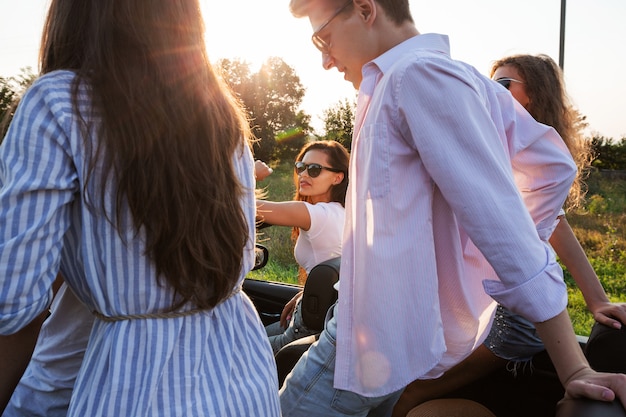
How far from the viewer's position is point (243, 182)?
1.38 meters

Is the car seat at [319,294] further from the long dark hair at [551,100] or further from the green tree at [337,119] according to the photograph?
the green tree at [337,119]

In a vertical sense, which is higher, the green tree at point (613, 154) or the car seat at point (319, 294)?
the green tree at point (613, 154)

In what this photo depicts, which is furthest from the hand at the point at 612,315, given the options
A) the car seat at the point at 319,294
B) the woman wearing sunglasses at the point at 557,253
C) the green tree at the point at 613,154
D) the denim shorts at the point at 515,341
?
the green tree at the point at 613,154

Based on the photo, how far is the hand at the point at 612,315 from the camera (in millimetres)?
1886

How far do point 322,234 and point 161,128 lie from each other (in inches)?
97.4

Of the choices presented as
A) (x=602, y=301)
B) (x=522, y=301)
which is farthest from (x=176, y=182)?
(x=602, y=301)

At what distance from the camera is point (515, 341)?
82.0 inches

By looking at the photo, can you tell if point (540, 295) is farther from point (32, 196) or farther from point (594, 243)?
point (594, 243)

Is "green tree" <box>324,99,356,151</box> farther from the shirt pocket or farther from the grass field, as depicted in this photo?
the shirt pocket

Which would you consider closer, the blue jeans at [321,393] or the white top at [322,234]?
the blue jeans at [321,393]

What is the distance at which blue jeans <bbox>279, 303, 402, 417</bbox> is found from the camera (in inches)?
64.4

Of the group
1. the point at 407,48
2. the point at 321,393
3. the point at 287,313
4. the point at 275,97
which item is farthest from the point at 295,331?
the point at 275,97

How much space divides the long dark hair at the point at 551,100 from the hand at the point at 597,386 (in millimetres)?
1813

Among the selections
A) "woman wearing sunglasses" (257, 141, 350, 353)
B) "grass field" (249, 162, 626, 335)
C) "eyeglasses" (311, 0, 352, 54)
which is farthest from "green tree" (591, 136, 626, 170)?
"eyeglasses" (311, 0, 352, 54)
